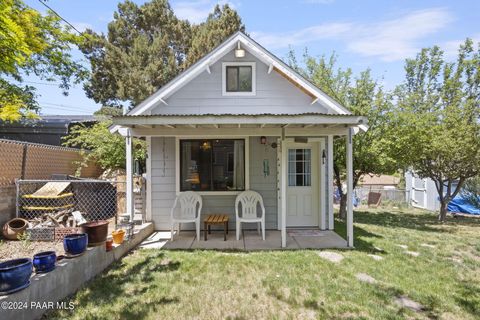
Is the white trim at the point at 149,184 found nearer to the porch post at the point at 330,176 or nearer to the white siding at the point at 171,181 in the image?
the white siding at the point at 171,181

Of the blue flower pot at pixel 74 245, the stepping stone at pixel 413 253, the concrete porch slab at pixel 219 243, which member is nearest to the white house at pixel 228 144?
the concrete porch slab at pixel 219 243

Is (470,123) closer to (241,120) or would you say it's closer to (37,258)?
(241,120)

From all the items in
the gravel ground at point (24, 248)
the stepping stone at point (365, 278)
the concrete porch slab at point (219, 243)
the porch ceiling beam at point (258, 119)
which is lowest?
the stepping stone at point (365, 278)

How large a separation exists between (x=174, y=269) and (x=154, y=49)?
17.4 meters

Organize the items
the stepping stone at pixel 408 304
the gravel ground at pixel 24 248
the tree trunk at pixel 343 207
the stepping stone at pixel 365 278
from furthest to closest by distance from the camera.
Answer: the tree trunk at pixel 343 207, the gravel ground at pixel 24 248, the stepping stone at pixel 365 278, the stepping stone at pixel 408 304

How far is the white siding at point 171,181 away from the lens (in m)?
7.14

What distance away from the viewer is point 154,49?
18.7m

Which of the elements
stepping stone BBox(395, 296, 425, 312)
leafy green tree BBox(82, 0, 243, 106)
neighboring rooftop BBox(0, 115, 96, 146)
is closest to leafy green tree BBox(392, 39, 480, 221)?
stepping stone BBox(395, 296, 425, 312)

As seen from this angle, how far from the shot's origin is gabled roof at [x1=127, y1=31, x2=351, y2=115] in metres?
6.91

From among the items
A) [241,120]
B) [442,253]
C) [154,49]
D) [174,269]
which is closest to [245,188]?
[241,120]

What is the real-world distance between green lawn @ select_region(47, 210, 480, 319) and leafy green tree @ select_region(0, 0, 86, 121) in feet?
11.4

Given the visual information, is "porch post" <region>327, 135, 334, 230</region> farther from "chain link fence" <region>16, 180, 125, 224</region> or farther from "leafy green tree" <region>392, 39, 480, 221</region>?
"chain link fence" <region>16, 180, 125, 224</region>

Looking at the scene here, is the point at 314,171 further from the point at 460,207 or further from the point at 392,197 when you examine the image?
the point at 460,207

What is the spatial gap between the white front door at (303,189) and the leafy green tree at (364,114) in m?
2.34
